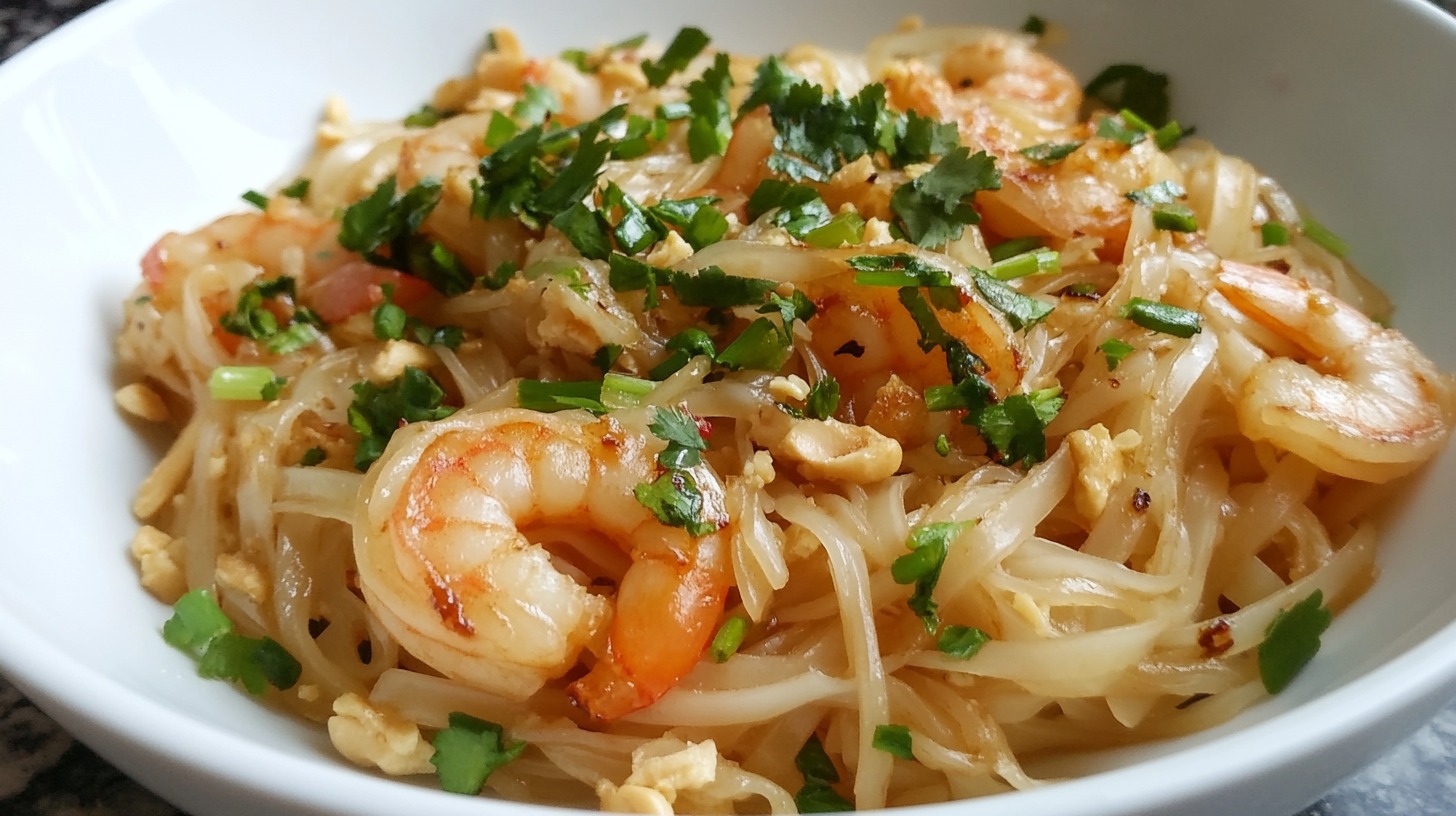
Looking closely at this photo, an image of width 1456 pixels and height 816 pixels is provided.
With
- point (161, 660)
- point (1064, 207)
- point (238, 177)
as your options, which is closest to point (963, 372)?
point (1064, 207)

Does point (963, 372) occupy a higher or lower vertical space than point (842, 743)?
higher

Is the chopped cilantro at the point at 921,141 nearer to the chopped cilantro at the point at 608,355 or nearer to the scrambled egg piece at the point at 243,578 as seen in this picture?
the chopped cilantro at the point at 608,355

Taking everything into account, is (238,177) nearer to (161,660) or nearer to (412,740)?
(161,660)

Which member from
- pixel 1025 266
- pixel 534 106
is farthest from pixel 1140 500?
pixel 534 106

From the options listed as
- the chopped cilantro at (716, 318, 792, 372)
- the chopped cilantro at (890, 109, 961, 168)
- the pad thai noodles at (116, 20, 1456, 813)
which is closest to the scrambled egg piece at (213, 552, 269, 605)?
the pad thai noodles at (116, 20, 1456, 813)

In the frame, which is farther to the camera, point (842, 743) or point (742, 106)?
point (742, 106)

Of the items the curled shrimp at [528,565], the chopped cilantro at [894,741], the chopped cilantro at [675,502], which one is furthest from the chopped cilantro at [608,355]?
the chopped cilantro at [894,741]

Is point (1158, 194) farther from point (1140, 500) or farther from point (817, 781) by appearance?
point (817, 781)
